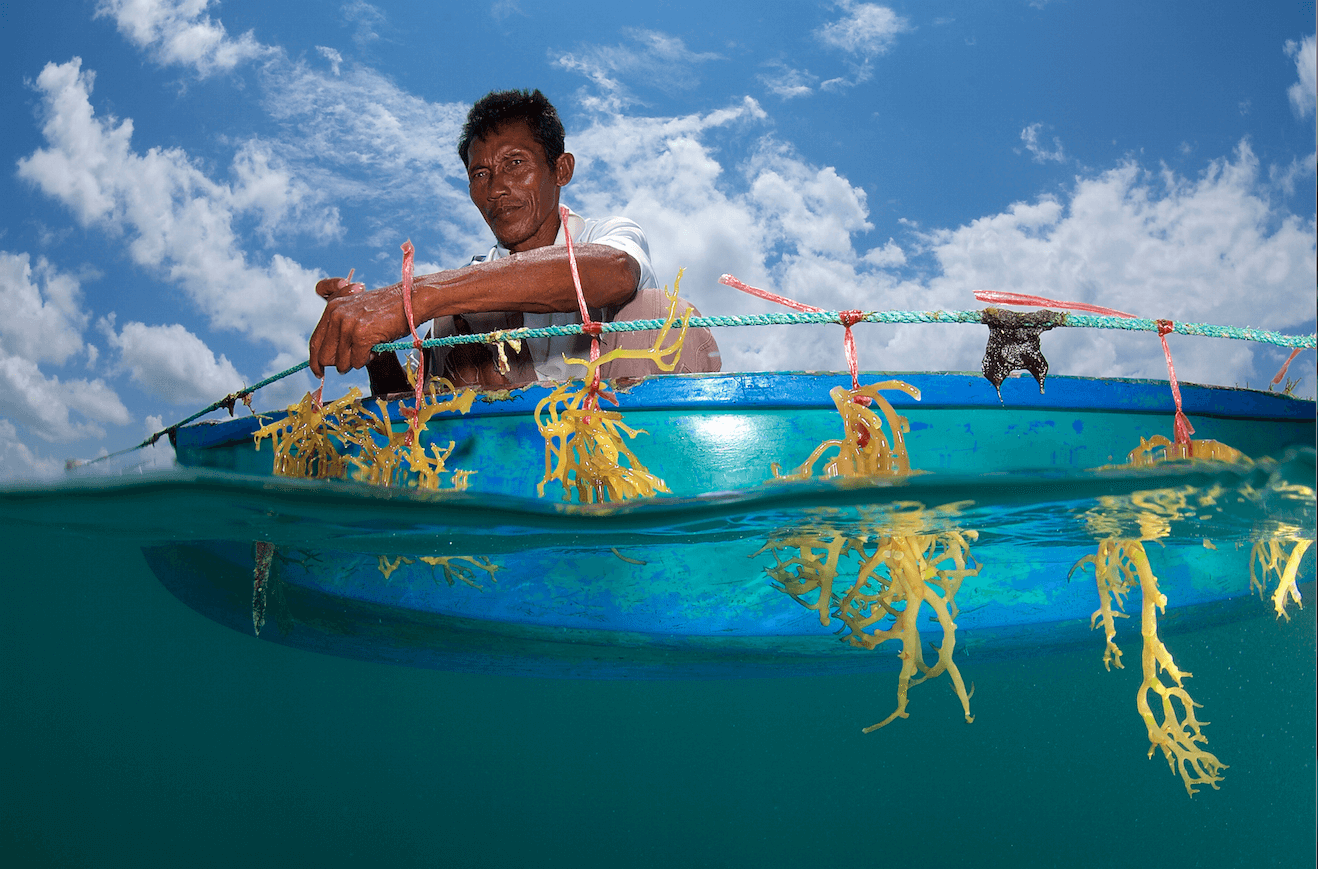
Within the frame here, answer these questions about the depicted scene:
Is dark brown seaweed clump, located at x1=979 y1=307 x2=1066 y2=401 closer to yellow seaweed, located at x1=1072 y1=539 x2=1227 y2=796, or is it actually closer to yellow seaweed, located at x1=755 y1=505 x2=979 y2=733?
yellow seaweed, located at x1=755 y1=505 x2=979 y2=733

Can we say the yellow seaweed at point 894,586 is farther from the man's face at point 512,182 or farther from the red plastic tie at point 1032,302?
the man's face at point 512,182

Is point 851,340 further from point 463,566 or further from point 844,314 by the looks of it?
point 463,566

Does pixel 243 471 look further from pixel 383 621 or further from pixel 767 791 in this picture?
pixel 767 791

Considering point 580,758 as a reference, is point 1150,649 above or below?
above

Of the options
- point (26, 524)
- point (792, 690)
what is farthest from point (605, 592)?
point (792, 690)

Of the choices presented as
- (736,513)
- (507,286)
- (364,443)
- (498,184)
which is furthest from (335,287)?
(736,513)

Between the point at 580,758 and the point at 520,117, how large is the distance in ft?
66.8

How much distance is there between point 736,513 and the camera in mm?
2756

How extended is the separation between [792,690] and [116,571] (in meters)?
9.23

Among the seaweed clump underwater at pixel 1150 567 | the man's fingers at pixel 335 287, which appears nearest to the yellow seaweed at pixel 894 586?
the seaweed clump underwater at pixel 1150 567

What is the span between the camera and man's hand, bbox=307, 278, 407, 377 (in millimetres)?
2244

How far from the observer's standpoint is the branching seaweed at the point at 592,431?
2.10m

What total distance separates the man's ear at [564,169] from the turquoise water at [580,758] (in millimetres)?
6632

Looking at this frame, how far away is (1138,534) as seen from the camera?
3.73 meters
